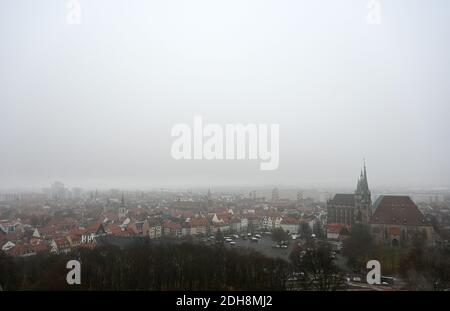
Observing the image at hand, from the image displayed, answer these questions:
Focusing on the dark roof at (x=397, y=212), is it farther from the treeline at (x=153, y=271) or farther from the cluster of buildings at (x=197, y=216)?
the treeline at (x=153, y=271)

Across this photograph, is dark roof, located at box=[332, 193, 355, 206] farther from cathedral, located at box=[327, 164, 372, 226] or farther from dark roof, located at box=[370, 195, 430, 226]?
dark roof, located at box=[370, 195, 430, 226]

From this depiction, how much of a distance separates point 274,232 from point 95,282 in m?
5.39

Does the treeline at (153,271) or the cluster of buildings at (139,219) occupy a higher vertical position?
the cluster of buildings at (139,219)

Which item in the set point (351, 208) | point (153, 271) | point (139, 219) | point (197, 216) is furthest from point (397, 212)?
point (153, 271)

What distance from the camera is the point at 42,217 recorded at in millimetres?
10164

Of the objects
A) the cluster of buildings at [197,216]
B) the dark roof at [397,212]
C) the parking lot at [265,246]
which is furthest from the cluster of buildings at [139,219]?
the dark roof at [397,212]

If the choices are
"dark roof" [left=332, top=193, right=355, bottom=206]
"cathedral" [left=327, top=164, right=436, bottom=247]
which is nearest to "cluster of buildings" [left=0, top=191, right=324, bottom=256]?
"dark roof" [left=332, top=193, right=355, bottom=206]

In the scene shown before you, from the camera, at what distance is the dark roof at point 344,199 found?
1254cm

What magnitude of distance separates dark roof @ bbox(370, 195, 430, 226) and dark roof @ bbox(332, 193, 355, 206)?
1008mm

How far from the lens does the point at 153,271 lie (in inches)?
258

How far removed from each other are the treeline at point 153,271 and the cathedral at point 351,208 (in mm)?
5691

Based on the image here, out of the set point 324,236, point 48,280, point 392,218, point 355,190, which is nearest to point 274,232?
point 324,236

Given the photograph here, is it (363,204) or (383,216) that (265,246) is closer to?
(383,216)

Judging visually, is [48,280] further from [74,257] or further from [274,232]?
[274,232]
